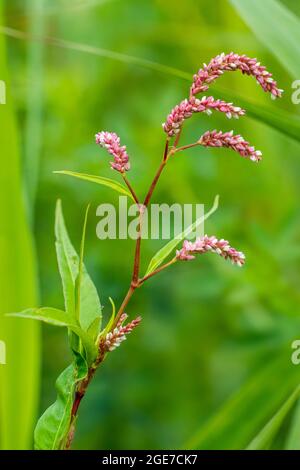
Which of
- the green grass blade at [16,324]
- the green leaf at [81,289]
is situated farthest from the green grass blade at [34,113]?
the green leaf at [81,289]

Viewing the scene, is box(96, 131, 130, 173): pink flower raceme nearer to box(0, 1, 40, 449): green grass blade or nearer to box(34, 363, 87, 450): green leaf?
box(34, 363, 87, 450): green leaf

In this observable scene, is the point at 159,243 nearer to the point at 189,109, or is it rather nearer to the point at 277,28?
Answer: the point at 277,28

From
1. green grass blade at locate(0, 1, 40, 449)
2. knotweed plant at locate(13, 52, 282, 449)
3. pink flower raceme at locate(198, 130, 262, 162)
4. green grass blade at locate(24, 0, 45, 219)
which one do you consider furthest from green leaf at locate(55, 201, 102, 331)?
green grass blade at locate(24, 0, 45, 219)

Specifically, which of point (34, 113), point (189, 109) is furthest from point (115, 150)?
point (34, 113)

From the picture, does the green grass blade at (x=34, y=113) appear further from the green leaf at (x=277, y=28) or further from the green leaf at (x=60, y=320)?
the green leaf at (x=60, y=320)

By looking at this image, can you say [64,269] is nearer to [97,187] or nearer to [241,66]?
[241,66]
